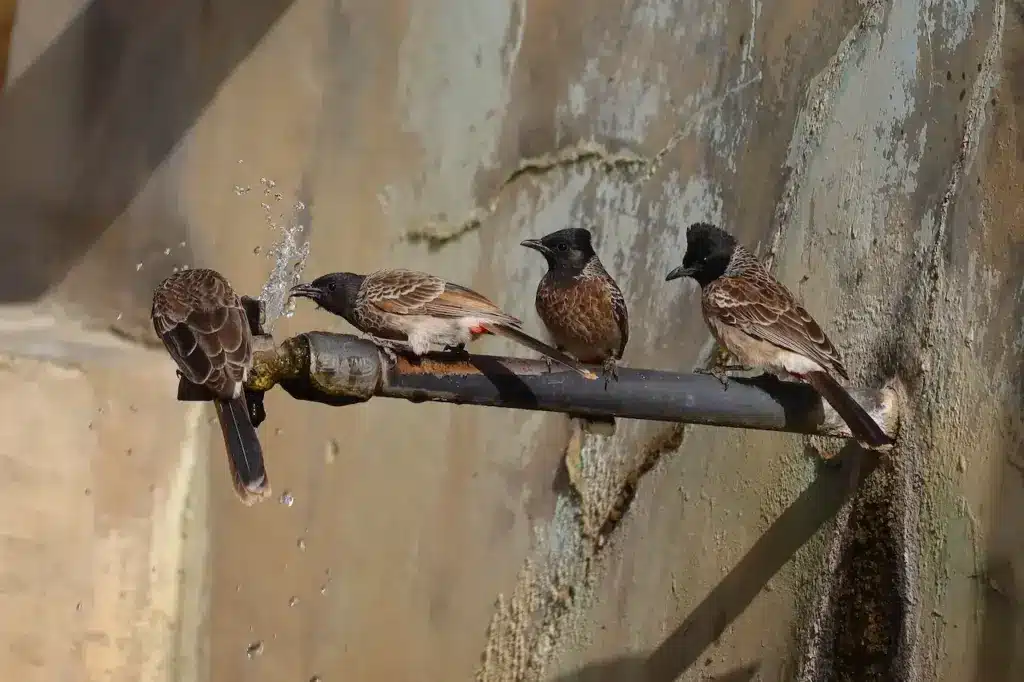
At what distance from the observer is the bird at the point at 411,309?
272 cm

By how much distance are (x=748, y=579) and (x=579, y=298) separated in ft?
3.71

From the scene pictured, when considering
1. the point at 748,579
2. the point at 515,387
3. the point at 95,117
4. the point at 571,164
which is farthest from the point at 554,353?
the point at 95,117

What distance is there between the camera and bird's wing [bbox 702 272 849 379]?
8.23ft

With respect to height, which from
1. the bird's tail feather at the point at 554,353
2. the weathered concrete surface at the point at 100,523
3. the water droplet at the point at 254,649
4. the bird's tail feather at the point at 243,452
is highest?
A: the bird's tail feather at the point at 554,353

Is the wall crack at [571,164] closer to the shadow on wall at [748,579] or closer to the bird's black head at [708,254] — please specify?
the bird's black head at [708,254]

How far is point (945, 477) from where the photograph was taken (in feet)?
8.02

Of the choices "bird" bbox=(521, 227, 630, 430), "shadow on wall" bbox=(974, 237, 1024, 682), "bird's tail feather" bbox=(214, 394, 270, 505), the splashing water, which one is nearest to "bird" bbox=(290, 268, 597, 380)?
"bird" bbox=(521, 227, 630, 430)

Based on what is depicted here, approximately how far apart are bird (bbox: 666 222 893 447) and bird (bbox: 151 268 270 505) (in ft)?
4.05

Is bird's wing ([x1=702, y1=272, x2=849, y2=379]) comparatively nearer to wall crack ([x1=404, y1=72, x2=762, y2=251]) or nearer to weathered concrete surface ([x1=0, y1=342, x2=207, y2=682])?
wall crack ([x1=404, y1=72, x2=762, y2=251])

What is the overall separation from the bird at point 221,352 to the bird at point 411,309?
1.04 feet

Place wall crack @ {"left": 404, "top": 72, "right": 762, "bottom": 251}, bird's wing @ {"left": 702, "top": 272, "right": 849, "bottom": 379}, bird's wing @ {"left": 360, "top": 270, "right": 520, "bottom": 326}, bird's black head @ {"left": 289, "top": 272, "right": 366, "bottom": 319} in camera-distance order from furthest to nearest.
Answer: wall crack @ {"left": 404, "top": 72, "right": 762, "bottom": 251} < bird's black head @ {"left": 289, "top": 272, "right": 366, "bottom": 319} < bird's wing @ {"left": 360, "top": 270, "right": 520, "bottom": 326} < bird's wing @ {"left": 702, "top": 272, "right": 849, "bottom": 379}

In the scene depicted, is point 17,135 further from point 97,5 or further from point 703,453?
point 703,453

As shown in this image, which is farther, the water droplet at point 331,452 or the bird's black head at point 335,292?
the water droplet at point 331,452

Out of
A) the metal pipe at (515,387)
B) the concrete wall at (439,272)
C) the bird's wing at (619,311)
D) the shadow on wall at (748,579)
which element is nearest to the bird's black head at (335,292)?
the metal pipe at (515,387)
